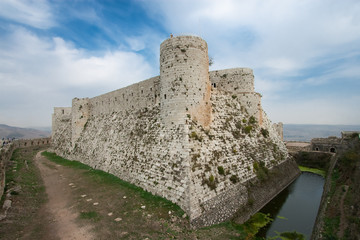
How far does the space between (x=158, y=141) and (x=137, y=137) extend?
408 cm

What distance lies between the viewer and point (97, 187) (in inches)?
671

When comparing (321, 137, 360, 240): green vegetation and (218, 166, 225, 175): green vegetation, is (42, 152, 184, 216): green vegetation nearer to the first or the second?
(218, 166, 225, 175): green vegetation

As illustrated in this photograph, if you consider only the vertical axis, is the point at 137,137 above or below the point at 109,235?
above

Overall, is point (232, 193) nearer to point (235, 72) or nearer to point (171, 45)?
point (171, 45)

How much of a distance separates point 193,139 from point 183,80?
498 centimetres

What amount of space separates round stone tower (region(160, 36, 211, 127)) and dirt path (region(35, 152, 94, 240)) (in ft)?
30.7

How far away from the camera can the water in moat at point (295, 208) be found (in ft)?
44.4

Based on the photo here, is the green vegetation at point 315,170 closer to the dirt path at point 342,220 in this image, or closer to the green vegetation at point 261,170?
the green vegetation at point 261,170

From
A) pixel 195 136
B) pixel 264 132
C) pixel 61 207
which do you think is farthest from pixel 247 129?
pixel 61 207

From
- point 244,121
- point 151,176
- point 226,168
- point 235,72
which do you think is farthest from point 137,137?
point 235,72

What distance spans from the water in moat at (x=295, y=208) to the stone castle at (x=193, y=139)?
946 millimetres

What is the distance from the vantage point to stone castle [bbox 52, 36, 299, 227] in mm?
13211

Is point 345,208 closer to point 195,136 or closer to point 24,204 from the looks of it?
point 195,136

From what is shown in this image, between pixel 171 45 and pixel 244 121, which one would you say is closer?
pixel 171 45
